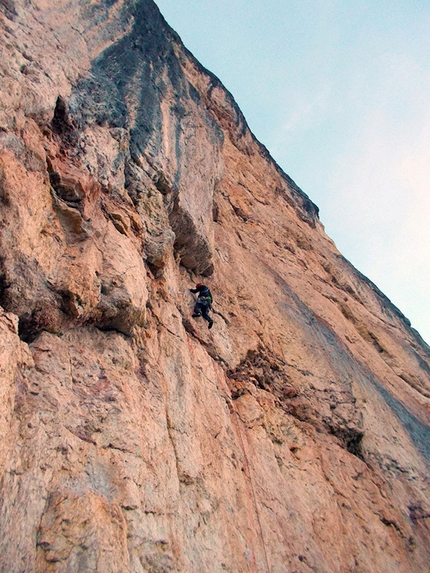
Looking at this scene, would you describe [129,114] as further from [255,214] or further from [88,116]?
[255,214]

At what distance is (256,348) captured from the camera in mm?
10344

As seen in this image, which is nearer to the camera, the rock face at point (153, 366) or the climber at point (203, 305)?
the rock face at point (153, 366)

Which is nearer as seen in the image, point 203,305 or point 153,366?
point 153,366

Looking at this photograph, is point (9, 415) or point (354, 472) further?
point (354, 472)

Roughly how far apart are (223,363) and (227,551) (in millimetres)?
3938

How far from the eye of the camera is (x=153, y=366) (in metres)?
6.94

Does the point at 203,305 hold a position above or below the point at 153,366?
above

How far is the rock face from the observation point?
4.75m

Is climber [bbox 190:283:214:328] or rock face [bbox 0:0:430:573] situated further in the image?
climber [bbox 190:283:214:328]

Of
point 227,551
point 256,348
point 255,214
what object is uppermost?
point 255,214

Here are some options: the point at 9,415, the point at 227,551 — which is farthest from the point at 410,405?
the point at 9,415

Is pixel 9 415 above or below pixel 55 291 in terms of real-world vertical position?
below

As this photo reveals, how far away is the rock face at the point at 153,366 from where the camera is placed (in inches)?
187

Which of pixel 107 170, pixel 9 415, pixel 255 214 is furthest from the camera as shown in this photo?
pixel 255 214
